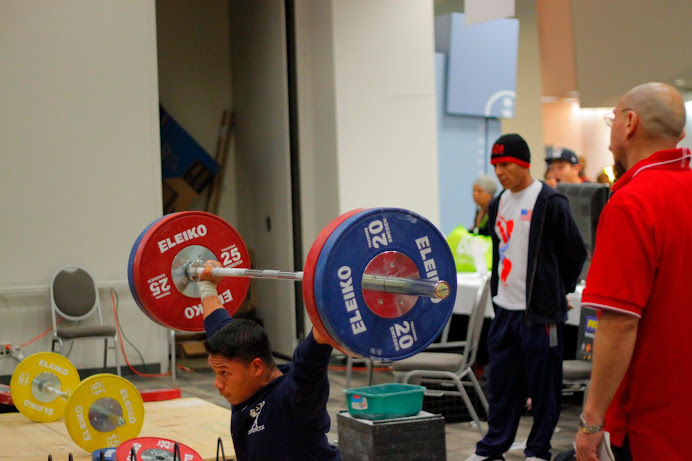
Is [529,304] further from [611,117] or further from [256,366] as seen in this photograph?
[256,366]

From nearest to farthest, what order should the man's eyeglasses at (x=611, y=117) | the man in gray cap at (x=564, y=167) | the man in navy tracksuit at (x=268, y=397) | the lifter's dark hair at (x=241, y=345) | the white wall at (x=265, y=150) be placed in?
1. the man in navy tracksuit at (x=268, y=397)
2. the man's eyeglasses at (x=611, y=117)
3. the lifter's dark hair at (x=241, y=345)
4. the white wall at (x=265, y=150)
5. the man in gray cap at (x=564, y=167)

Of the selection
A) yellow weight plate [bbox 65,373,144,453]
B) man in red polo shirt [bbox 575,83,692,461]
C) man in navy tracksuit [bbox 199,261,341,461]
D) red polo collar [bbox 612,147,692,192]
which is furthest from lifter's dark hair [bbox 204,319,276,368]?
yellow weight plate [bbox 65,373,144,453]

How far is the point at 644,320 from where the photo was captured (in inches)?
79.8

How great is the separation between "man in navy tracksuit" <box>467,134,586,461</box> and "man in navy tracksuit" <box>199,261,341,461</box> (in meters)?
2.06

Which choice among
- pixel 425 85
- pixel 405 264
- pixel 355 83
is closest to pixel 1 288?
pixel 355 83

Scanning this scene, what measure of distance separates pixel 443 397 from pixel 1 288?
134 inches

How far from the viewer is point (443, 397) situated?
17.9 ft

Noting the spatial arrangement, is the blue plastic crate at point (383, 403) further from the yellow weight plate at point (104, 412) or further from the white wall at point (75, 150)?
the white wall at point (75, 150)

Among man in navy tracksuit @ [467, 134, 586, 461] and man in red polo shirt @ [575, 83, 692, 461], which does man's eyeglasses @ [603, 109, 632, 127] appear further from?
man in navy tracksuit @ [467, 134, 586, 461]

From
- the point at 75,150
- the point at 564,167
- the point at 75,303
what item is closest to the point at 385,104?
the point at 564,167

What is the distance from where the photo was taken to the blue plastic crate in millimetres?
4270

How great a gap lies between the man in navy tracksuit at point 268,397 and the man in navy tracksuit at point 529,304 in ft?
6.77

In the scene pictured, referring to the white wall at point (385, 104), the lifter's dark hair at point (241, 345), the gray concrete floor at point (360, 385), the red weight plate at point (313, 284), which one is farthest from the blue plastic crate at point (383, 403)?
the white wall at point (385, 104)

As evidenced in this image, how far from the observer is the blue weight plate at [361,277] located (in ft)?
6.29
